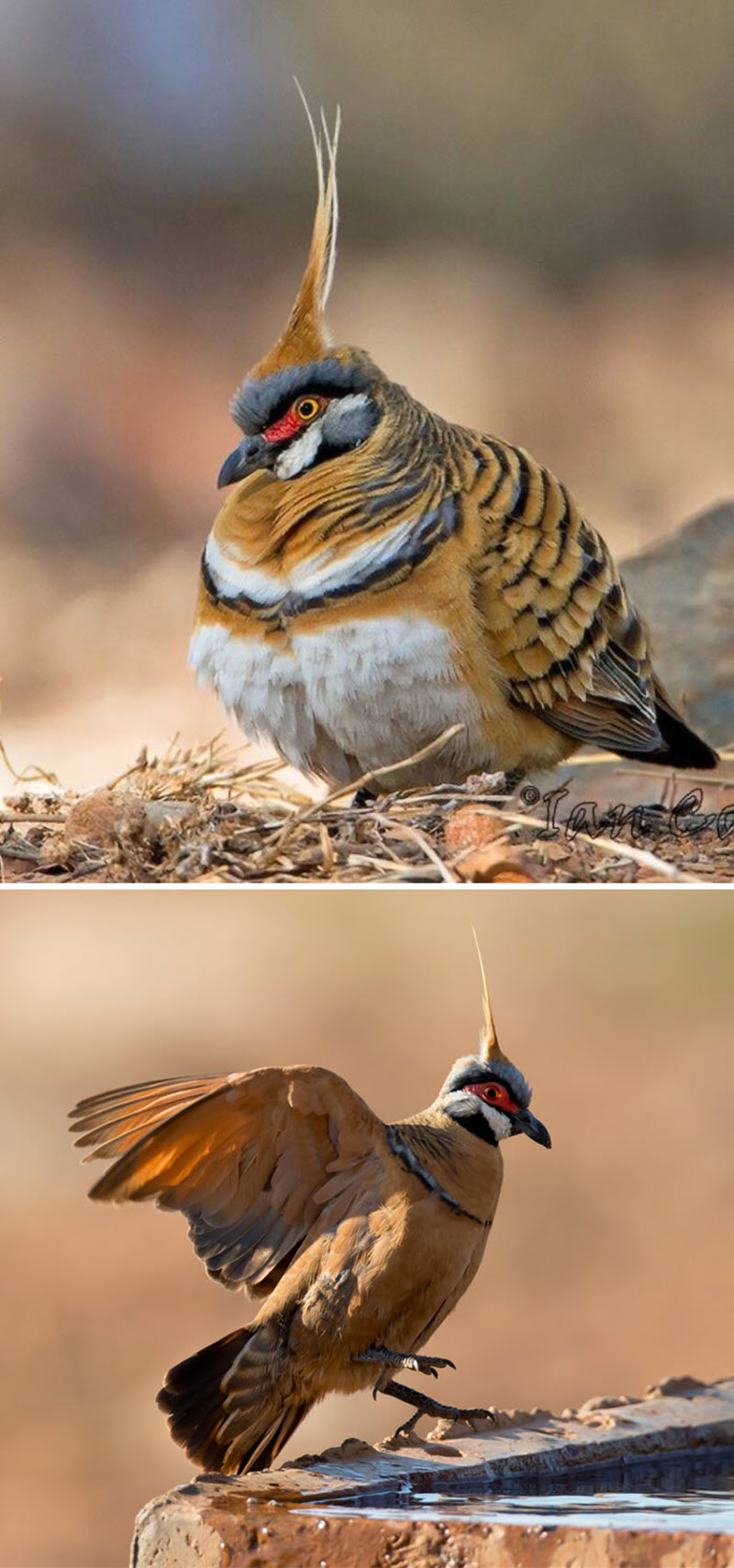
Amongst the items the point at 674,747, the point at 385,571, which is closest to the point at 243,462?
the point at 385,571

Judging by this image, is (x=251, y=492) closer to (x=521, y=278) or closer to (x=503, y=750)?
(x=503, y=750)

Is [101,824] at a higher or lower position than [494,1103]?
higher

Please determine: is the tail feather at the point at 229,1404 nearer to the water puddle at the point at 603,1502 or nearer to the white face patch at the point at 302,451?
the water puddle at the point at 603,1502

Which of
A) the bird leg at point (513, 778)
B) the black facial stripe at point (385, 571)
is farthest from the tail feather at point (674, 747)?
the black facial stripe at point (385, 571)

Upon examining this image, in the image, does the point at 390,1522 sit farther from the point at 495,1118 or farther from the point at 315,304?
the point at 315,304

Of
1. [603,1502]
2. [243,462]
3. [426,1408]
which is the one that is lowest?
[603,1502]
